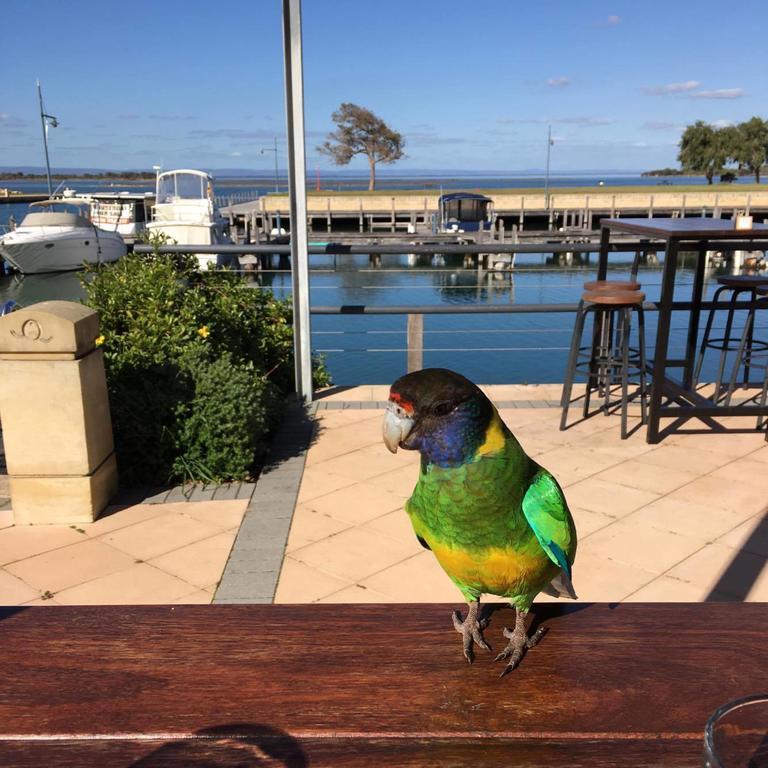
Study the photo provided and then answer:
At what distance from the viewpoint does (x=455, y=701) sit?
1011 mm

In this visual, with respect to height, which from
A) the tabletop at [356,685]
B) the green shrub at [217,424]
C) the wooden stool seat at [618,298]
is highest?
the wooden stool seat at [618,298]

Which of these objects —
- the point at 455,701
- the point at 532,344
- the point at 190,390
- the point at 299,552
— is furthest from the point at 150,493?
the point at 532,344

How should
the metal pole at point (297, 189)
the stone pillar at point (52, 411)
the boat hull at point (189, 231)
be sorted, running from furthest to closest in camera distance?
1. the boat hull at point (189, 231)
2. the metal pole at point (297, 189)
3. the stone pillar at point (52, 411)

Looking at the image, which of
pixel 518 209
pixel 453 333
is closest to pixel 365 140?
pixel 518 209

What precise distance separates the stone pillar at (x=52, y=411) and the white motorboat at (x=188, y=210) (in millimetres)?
19438

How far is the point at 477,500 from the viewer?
3.73 ft

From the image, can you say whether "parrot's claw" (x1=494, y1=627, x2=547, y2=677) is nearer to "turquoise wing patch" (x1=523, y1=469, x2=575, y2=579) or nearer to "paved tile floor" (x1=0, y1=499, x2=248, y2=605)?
"turquoise wing patch" (x1=523, y1=469, x2=575, y2=579)

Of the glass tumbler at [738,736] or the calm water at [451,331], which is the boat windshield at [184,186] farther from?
the glass tumbler at [738,736]

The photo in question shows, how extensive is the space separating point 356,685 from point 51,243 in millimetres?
26187

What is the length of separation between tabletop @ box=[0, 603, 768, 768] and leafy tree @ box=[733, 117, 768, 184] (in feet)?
192

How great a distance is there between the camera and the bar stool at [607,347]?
4.55 meters

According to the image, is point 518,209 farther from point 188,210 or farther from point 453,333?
point 453,333

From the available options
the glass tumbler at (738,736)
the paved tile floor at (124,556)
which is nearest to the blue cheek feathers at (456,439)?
the glass tumbler at (738,736)

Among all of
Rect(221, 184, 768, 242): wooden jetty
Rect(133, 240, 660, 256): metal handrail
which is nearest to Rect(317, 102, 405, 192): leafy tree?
Rect(221, 184, 768, 242): wooden jetty
